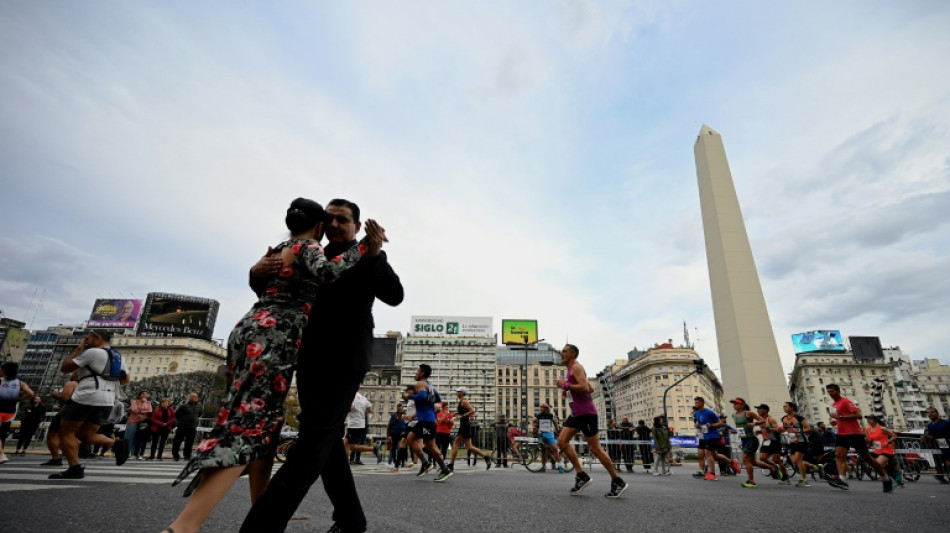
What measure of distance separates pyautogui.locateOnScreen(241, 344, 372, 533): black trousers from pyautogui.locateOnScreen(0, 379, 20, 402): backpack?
8244 millimetres

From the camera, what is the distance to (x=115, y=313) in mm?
67938

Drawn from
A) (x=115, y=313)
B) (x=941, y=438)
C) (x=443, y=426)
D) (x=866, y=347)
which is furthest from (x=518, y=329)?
(x=115, y=313)

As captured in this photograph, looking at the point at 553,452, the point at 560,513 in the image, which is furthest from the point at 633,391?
the point at 560,513

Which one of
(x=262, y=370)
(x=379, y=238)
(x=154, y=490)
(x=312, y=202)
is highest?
(x=312, y=202)

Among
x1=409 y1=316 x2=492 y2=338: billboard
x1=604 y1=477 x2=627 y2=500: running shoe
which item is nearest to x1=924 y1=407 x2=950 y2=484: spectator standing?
x1=604 y1=477 x2=627 y2=500: running shoe

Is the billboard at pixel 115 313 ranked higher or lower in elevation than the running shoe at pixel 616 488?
higher

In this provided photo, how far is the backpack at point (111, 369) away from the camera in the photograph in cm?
513

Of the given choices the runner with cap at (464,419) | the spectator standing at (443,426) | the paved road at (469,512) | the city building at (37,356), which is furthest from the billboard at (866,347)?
the city building at (37,356)

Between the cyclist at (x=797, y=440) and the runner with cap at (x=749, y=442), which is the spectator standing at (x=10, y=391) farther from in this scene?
the cyclist at (x=797, y=440)

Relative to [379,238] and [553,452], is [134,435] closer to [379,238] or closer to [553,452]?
[553,452]

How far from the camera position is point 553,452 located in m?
12.6

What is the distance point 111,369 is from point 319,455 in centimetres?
505

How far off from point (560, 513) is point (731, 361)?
28447 mm

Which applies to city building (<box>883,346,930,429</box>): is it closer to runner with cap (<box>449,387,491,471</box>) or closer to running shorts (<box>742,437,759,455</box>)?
running shorts (<box>742,437,759,455</box>)
